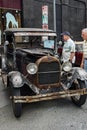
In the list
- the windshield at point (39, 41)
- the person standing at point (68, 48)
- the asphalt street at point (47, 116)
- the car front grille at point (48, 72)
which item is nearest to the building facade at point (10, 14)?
the windshield at point (39, 41)

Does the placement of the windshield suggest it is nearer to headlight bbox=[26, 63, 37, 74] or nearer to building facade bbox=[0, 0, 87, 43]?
headlight bbox=[26, 63, 37, 74]

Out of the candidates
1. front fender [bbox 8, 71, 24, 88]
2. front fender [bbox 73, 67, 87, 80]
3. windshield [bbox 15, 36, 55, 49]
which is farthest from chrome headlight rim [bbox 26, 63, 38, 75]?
windshield [bbox 15, 36, 55, 49]

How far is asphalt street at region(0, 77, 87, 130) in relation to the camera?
5551mm

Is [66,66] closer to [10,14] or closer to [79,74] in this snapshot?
[79,74]

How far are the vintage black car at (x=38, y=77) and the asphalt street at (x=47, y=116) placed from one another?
0.76ft

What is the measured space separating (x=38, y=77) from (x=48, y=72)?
266 mm

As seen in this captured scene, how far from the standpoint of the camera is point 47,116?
242 inches

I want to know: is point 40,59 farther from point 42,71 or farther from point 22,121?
point 22,121

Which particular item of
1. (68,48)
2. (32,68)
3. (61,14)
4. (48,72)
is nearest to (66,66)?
(48,72)

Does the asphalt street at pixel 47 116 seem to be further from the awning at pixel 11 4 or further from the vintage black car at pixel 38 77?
the awning at pixel 11 4

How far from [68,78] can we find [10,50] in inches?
82.6

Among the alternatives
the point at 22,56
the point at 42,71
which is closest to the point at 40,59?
the point at 42,71

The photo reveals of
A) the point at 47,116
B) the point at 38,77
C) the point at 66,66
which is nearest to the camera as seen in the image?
the point at 47,116

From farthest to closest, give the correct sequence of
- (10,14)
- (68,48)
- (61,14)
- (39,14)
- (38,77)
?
(61,14)
(39,14)
(10,14)
(68,48)
(38,77)
